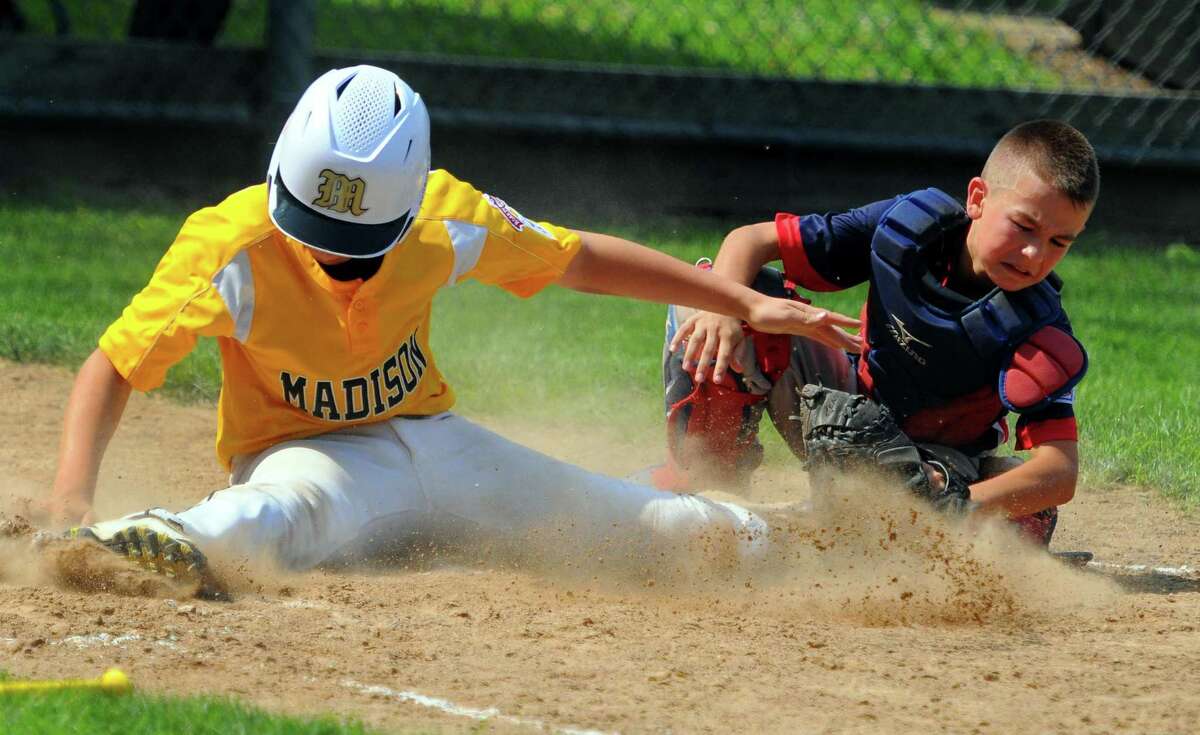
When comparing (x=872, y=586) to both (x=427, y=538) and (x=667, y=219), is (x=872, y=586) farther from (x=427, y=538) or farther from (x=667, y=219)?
(x=667, y=219)

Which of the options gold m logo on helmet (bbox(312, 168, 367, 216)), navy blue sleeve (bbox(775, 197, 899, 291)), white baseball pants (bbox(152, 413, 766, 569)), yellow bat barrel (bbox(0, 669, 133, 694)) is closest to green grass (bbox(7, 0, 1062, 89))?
navy blue sleeve (bbox(775, 197, 899, 291))

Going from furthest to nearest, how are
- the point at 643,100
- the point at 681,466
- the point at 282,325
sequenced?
the point at 643,100 → the point at 681,466 → the point at 282,325

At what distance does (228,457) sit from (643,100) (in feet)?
16.2

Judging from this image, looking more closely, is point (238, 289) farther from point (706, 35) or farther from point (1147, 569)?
point (706, 35)

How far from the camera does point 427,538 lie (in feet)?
12.1

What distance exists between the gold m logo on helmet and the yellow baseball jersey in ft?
0.69

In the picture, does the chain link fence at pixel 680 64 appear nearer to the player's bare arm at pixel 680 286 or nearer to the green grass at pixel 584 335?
the green grass at pixel 584 335

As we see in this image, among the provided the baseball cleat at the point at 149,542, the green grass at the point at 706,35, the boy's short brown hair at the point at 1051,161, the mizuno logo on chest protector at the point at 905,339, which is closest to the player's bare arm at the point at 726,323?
the mizuno logo on chest protector at the point at 905,339

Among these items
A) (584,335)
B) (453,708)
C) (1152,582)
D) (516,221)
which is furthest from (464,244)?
(584,335)

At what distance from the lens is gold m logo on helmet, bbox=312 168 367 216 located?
324 cm

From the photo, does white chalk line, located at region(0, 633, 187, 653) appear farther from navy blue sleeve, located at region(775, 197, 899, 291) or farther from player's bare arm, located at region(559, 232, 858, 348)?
navy blue sleeve, located at region(775, 197, 899, 291)

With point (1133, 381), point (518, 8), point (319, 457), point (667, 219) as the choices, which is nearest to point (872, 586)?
point (319, 457)

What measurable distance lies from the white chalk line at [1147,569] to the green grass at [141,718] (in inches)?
92.5

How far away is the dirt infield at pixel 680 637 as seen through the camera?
2.67 metres
